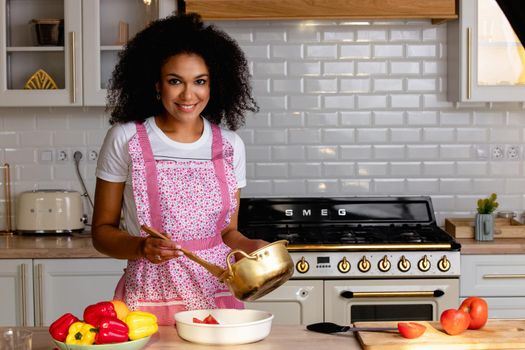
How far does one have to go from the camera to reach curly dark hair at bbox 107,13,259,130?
299cm

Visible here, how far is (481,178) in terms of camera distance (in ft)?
16.1

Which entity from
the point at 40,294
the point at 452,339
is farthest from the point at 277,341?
the point at 40,294

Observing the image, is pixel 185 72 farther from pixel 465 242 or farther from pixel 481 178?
pixel 481 178

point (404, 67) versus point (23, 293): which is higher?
point (404, 67)

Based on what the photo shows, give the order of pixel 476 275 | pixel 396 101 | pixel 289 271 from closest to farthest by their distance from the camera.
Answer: pixel 289 271 < pixel 476 275 < pixel 396 101

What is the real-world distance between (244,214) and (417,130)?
1.03 metres

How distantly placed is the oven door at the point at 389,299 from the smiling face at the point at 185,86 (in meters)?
1.56

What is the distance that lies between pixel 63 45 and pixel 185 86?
6.18 feet

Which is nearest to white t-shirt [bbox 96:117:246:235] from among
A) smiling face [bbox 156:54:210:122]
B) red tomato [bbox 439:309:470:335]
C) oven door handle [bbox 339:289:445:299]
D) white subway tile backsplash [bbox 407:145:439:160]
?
smiling face [bbox 156:54:210:122]

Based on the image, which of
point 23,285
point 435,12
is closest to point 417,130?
point 435,12

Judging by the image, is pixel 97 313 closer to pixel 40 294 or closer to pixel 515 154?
pixel 40 294

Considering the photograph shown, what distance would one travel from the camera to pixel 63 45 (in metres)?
4.59

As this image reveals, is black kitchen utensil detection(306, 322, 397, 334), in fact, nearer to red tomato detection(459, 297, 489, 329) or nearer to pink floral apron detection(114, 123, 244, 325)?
red tomato detection(459, 297, 489, 329)

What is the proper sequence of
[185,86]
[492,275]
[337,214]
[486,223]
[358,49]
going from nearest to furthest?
[185,86] < [492,275] < [486,223] < [337,214] < [358,49]
